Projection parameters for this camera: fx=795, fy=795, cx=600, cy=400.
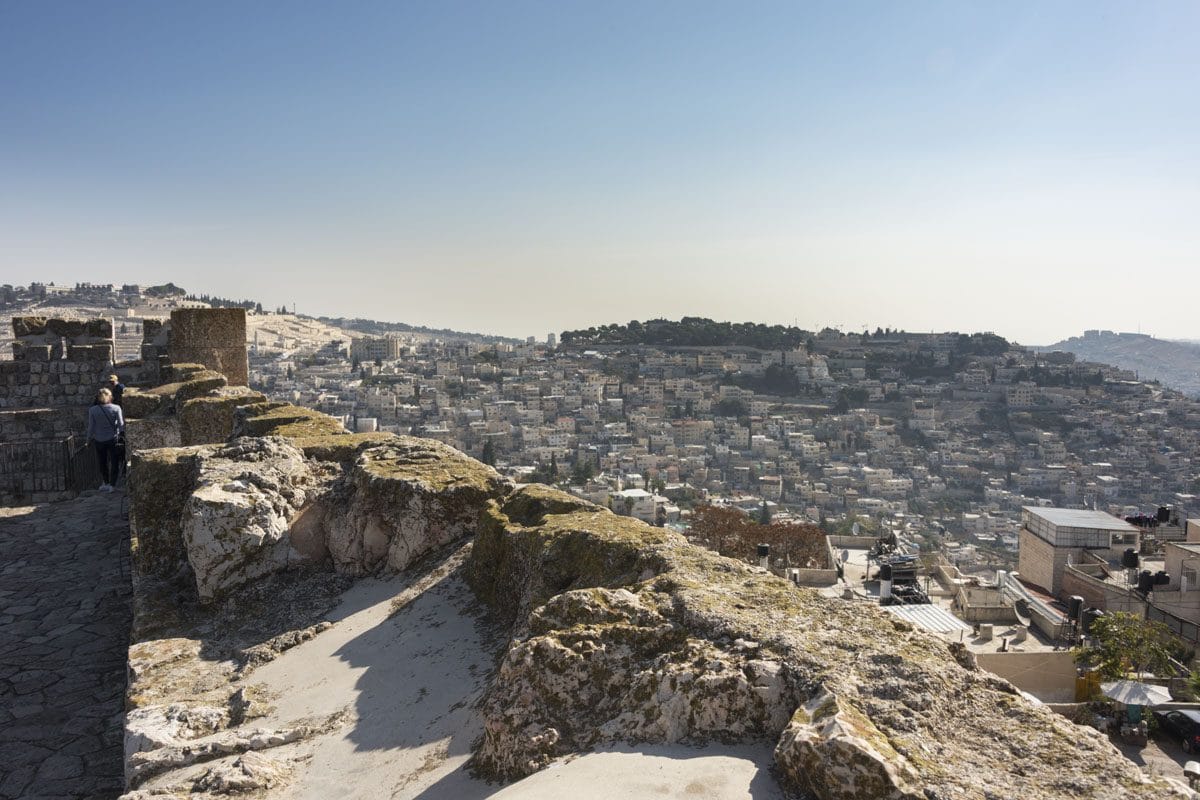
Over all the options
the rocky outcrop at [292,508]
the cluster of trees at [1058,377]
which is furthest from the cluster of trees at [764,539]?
the cluster of trees at [1058,377]

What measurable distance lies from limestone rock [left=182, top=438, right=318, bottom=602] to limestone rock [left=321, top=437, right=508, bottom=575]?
11.6 inches

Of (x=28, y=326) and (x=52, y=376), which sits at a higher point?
(x=28, y=326)

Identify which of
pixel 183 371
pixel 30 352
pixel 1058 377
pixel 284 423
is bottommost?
pixel 1058 377

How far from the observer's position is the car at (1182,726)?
978cm

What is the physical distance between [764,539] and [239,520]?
2361 centimetres

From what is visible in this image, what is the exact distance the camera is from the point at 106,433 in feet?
33.6

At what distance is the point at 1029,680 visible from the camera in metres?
11.9

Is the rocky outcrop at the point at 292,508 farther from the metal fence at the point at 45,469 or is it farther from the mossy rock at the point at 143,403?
the metal fence at the point at 45,469

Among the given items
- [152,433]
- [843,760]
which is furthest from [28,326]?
[843,760]

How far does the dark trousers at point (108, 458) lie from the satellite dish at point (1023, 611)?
17744 millimetres

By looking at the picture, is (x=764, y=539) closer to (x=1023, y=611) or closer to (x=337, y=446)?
(x=1023, y=611)

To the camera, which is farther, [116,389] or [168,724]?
[116,389]

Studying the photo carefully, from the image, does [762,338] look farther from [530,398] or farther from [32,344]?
[32,344]

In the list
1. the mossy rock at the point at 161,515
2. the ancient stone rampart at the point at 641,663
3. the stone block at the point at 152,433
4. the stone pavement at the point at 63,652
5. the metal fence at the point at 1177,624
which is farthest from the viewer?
the metal fence at the point at 1177,624
